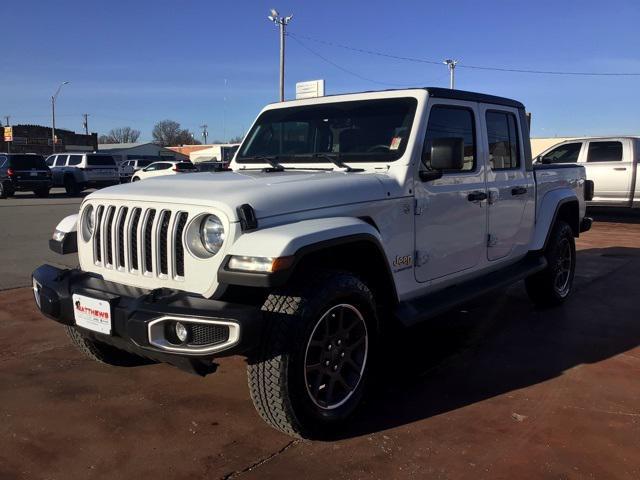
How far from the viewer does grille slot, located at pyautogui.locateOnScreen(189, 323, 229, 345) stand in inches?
108

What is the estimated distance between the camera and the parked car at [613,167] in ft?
44.6

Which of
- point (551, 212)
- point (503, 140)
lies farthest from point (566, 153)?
point (503, 140)

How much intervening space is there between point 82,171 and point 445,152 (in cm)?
2447

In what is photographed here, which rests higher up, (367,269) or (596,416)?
(367,269)

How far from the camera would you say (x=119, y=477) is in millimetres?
2828

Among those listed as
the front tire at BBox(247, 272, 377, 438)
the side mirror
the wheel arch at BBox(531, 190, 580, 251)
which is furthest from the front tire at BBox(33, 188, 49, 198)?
the front tire at BBox(247, 272, 377, 438)

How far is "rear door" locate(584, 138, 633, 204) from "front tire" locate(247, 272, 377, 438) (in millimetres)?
12281

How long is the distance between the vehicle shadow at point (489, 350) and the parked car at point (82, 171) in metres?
22.7

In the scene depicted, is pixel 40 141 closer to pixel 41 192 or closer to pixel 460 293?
pixel 41 192

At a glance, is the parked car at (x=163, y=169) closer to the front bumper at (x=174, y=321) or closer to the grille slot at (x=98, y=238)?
the grille slot at (x=98, y=238)

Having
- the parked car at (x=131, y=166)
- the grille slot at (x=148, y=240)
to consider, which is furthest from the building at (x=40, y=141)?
the grille slot at (x=148, y=240)

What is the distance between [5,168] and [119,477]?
75.8ft

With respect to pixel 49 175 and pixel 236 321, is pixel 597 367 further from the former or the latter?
pixel 49 175

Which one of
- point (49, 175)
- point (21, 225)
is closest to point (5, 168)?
point (49, 175)
